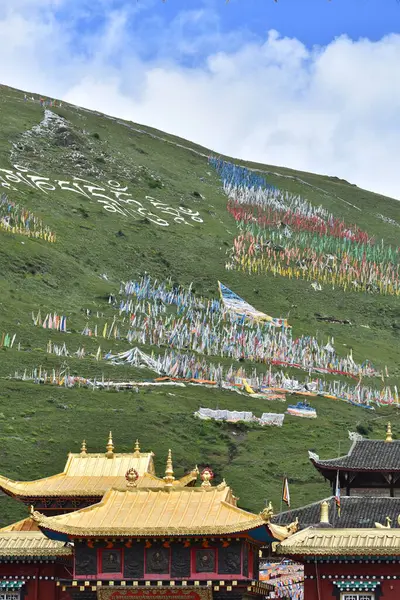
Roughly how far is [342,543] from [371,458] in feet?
61.2

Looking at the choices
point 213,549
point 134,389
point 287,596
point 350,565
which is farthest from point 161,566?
point 134,389

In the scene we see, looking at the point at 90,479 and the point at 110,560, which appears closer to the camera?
the point at 110,560

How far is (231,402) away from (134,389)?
35.7 ft

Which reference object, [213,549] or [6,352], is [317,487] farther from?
[213,549]

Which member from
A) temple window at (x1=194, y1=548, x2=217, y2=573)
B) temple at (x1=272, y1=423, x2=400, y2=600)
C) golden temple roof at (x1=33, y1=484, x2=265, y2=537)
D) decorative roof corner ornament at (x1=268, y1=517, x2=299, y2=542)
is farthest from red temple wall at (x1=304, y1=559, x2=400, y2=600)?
temple window at (x1=194, y1=548, x2=217, y2=573)

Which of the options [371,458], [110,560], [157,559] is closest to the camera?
[157,559]

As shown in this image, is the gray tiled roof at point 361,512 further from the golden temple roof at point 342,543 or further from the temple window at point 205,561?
the temple window at point 205,561

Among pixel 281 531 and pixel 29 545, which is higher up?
pixel 281 531

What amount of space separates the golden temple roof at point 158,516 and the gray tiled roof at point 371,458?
56.6ft

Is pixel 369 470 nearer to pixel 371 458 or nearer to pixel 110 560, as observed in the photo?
pixel 371 458

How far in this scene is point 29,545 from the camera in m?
53.1

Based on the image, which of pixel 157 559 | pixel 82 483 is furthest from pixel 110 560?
pixel 82 483

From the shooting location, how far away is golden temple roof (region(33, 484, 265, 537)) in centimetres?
4781

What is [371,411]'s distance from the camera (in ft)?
536
